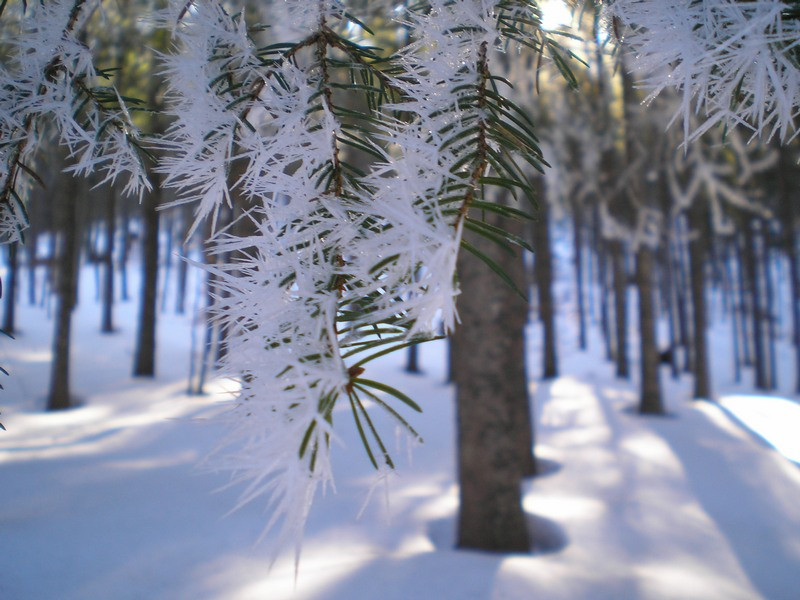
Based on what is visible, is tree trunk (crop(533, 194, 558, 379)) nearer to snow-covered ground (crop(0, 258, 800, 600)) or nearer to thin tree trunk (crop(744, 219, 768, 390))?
snow-covered ground (crop(0, 258, 800, 600))

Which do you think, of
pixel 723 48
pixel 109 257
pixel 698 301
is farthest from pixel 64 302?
pixel 698 301

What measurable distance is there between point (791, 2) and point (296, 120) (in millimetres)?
701

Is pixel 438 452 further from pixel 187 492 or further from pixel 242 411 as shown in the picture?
pixel 242 411

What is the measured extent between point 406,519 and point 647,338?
6.57 m

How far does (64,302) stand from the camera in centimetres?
895

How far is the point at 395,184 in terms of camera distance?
70cm

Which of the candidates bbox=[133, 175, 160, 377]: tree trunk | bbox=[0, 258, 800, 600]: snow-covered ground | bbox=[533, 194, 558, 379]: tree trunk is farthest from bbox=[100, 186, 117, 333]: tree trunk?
bbox=[533, 194, 558, 379]: tree trunk

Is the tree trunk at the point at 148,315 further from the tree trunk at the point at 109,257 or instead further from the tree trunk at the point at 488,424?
the tree trunk at the point at 488,424

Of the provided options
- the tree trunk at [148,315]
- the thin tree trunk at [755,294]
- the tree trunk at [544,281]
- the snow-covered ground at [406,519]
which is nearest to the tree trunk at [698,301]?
the snow-covered ground at [406,519]

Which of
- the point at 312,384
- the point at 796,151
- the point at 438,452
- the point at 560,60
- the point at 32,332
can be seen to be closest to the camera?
the point at 312,384

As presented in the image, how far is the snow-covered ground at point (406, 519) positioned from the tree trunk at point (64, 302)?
44 centimetres

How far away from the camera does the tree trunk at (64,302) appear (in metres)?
8.84

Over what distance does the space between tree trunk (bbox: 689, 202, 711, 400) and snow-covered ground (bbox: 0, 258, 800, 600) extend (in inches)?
106

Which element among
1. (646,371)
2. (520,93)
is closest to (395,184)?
(520,93)
